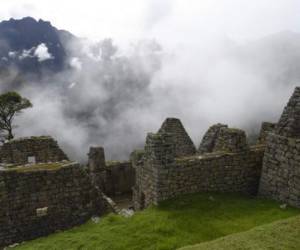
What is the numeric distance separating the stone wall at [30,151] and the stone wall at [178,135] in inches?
201

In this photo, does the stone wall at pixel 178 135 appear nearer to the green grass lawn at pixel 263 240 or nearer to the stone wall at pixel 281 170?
the stone wall at pixel 281 170

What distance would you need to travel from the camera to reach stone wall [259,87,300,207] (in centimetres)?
1284

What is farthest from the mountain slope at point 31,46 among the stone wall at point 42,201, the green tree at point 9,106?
the stone wall at point 42,201

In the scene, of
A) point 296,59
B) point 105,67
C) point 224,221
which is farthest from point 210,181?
point 105,67

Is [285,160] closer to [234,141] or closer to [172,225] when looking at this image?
[234,141]

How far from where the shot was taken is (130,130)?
2292 inches

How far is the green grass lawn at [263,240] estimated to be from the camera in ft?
30.0

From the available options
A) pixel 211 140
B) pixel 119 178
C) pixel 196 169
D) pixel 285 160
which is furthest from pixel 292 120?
pixel 119 178

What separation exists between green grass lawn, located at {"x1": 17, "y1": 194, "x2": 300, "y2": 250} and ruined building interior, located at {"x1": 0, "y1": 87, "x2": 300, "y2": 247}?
557 millimetres

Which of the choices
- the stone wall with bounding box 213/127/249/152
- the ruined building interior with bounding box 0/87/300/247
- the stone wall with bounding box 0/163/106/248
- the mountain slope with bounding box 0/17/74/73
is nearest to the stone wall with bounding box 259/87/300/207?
the ruined building interior with bounding box 0/87/300/247

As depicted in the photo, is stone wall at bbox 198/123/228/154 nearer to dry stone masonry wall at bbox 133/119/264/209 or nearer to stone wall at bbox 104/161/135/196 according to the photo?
dry stone masonry wall at bbox 133/119/264/209

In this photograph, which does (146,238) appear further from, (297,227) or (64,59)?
(64,59)

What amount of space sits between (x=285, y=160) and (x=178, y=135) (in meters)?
6.00

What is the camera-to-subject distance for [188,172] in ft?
43.3
